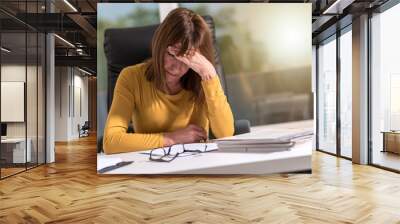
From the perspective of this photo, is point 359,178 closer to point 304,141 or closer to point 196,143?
point 304,141

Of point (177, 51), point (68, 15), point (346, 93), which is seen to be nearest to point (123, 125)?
point (177, 51)

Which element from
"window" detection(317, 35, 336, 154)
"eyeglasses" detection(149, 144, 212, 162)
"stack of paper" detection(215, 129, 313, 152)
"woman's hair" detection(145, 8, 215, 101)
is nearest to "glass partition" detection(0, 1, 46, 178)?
"woman's hair" detection(145, 8, 215, 101)

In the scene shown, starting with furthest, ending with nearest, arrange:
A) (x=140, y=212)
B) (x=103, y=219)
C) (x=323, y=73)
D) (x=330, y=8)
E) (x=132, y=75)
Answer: (x=323, y=73) < (x=330, y=8) < (x=132, y=75) < (x=140, y=212) < (x=103, y=219)

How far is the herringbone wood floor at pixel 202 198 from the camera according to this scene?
3.99m

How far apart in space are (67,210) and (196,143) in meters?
2.25

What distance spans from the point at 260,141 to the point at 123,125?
2.00m

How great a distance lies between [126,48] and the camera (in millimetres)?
6105

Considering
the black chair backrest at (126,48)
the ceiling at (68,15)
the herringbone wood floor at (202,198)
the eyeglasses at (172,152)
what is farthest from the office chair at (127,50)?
the ceiling at (68,15)

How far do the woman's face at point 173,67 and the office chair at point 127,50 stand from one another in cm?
28

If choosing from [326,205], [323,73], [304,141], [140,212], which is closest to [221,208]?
[140,212]

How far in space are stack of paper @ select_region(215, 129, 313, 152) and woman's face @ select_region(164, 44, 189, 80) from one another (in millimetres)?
1112

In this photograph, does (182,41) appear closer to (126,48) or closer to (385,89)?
(126,48)

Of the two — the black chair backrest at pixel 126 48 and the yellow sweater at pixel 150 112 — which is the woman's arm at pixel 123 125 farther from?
the black chair backrest at pixel 126 48

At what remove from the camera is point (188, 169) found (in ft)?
20.0
